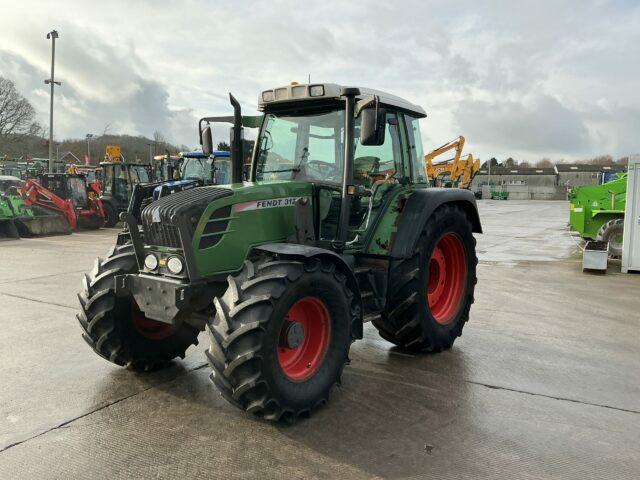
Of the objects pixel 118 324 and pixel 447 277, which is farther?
pixel 447 277

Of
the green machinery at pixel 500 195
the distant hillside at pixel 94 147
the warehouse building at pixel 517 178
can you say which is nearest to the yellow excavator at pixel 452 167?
the distant hillside at pixel 94 147

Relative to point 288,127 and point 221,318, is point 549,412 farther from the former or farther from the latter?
point 288,127

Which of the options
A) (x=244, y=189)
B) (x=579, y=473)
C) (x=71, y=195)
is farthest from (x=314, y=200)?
(x=71, y=195)

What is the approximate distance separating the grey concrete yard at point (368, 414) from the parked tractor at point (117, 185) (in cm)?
1318

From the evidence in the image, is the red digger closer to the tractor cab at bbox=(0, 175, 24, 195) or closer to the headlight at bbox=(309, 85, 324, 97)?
the tractor cab at bbox=(0, 175, 24, 195)

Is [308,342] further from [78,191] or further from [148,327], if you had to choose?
[78,191]

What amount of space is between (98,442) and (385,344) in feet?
9.38

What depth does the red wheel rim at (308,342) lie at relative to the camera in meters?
3.55

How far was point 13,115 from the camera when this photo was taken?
Answer: 5559 cm

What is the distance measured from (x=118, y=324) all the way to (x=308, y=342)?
1.49 meters

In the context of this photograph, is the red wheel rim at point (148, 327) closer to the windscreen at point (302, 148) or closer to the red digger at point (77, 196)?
the windscreen at point (302, 148)

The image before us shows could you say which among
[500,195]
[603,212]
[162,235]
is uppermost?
[500,195]

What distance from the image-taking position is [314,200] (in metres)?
4.30

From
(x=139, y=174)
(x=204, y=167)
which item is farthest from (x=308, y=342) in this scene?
(x=139, y=174)
